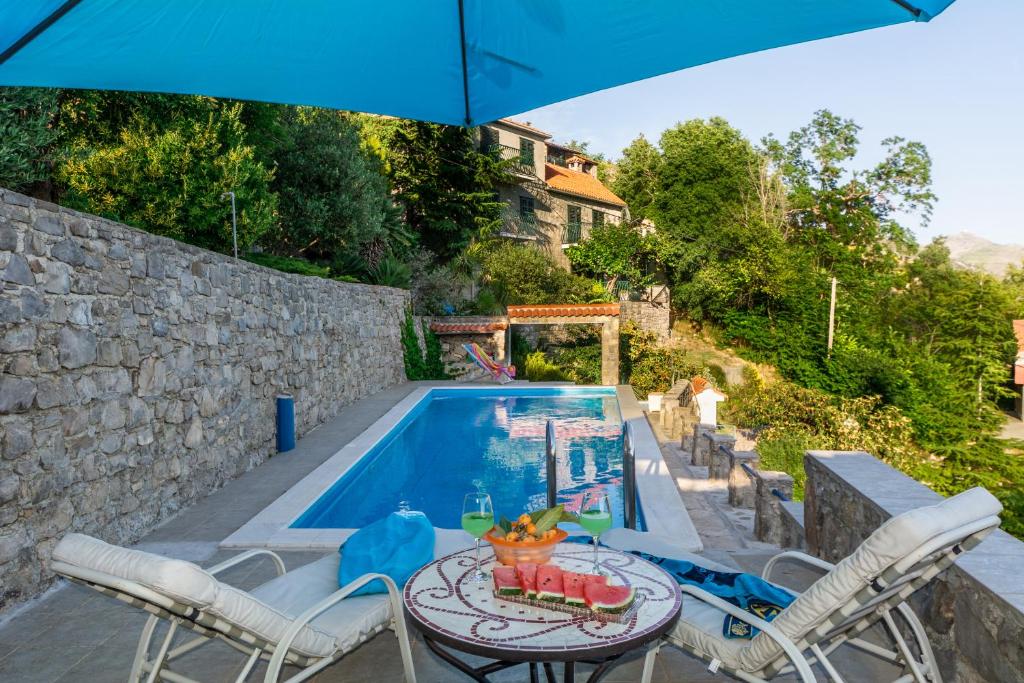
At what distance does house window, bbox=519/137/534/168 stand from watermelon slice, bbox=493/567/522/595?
23.0 metres

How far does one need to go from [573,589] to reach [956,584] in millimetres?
1650

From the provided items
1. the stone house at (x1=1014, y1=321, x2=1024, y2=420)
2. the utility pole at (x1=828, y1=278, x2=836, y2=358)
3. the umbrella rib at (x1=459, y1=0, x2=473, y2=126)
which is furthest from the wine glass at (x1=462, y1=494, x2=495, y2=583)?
the stone house at (x1=1014, y1=321, x2=1024, y2=420)

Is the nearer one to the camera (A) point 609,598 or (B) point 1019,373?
(A) point 609,598

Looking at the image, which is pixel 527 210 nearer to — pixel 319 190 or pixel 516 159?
pixel 516 159

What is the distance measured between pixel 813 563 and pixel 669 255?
1014 inches

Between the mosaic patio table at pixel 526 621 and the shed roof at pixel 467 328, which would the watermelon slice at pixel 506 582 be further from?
the shed roof at pixel 467 328

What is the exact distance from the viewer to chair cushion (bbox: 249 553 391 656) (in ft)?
7.62

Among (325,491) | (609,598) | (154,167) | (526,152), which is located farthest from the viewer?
(526,152)

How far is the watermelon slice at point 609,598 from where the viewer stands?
2105 mm

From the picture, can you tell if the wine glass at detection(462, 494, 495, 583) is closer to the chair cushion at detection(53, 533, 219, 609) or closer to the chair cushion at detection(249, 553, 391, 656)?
the chair cushion at detection(249, 553, 391, 656)

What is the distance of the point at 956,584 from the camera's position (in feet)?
8.50

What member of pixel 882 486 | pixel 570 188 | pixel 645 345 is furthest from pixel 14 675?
pixel 570 188

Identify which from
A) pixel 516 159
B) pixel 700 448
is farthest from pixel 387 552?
pixel 516 159

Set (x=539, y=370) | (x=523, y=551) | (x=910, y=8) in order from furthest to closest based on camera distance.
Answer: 1. (x=539, y=370)
2. (x=523, y=551)
3. (x=910, y=8)
